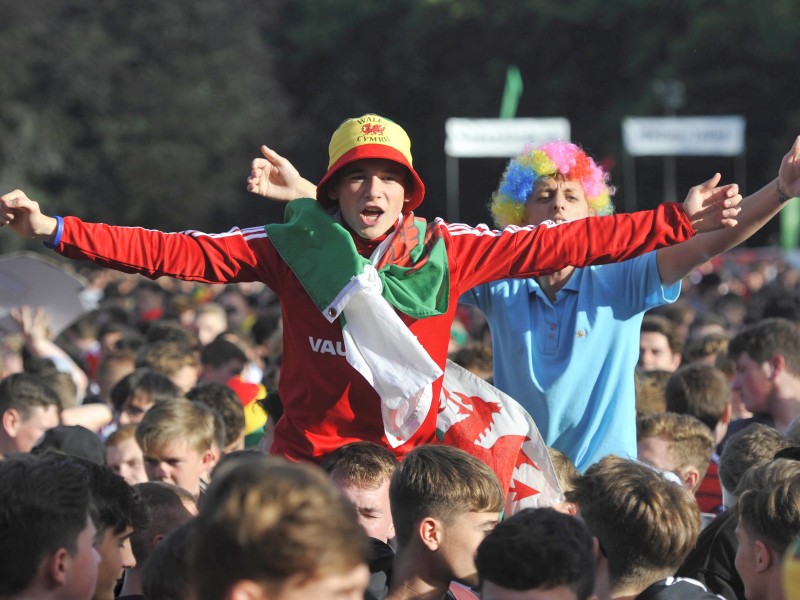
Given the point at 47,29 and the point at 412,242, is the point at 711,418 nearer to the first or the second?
the point at 412,242

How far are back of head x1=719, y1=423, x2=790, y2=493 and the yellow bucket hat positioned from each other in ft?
5.10

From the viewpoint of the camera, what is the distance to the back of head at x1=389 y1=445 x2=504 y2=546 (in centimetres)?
384

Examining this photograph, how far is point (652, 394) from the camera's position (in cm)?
745

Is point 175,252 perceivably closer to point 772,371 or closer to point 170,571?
point 170,571

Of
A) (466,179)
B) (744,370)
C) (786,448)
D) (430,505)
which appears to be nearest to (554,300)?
(786,448)

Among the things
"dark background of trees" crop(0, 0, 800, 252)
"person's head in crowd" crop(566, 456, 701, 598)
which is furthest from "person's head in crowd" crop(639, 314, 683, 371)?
"dark background of trees" crop(0, 0, 800, 252)

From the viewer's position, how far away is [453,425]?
4.77 metres

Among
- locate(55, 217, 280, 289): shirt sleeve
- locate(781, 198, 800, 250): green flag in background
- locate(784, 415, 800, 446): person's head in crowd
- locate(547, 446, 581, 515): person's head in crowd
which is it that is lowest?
locate(547, 446, 581, 515): person's head in crowd

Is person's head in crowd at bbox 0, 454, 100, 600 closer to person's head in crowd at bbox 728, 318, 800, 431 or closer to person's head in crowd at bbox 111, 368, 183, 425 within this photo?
person's head in crowd at bbox 111, 368, 183, 425

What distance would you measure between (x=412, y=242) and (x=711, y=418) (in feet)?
9.72

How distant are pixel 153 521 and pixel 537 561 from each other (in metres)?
1.64

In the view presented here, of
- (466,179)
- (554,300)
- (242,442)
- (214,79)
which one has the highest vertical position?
(214,79)

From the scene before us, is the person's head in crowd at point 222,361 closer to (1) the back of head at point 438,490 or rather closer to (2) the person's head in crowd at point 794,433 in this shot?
(2) the person's head in crowd at point 794,433

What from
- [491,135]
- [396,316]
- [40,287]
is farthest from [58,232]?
[491,135]
